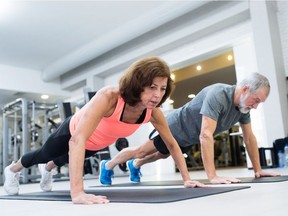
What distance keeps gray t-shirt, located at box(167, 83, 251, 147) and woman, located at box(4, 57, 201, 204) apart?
39cm

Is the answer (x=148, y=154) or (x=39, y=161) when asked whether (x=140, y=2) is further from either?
(x=39, y=161)

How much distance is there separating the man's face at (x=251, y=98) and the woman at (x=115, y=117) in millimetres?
547

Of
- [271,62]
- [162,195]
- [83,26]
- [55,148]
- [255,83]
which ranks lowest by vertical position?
[162,195]

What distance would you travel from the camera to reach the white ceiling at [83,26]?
4938 mm

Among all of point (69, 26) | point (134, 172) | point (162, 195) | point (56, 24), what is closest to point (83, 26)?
point (69, 26)

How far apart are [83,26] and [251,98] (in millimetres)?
4383

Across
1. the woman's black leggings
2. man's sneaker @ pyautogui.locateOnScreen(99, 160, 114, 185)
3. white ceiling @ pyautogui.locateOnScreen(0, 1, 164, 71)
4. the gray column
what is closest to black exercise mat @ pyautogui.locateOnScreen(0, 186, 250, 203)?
the woman's black leggings

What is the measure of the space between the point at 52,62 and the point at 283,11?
4.91 m

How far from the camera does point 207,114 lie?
Answer: 6.48ft

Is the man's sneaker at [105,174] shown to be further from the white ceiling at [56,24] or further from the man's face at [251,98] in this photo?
the white ceiling at [56,24]

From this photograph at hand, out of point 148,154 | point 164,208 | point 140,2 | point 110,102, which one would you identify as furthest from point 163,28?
point 164,208

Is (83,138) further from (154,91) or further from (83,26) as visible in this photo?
(83,26)

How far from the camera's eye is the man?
1.94 metres

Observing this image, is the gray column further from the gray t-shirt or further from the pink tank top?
the pink tank top
